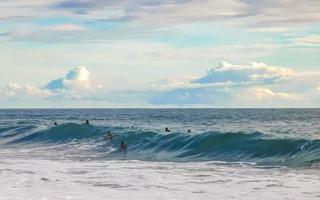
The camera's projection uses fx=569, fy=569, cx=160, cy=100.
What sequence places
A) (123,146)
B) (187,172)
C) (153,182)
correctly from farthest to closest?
(123,146)
(187,172)
(153,182)

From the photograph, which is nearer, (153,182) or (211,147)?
(153,182)

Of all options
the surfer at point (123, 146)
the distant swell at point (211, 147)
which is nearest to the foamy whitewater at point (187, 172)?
the distant swell at point (211, 147)

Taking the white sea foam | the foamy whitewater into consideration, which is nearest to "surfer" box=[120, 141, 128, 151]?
the foamy whitewater

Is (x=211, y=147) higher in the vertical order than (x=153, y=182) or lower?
higher

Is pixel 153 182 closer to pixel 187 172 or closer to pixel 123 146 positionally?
pixel 187 172

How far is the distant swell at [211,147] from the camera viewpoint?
30.3 meters

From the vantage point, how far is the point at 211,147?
36406 mm

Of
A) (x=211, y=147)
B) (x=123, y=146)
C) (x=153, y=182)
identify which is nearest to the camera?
(x=153, y=182)

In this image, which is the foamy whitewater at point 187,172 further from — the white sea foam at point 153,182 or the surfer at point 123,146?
the surfer at point 123,146

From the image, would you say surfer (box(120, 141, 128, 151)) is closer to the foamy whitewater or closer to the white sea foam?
the foamy whitewater

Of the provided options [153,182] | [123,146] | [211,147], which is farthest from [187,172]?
[123,146]

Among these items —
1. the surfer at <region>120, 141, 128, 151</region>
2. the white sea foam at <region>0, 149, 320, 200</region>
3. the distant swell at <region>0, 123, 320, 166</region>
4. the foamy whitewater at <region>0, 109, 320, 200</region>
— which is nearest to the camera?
the white sea foam at <region>0, 149, 320, 200</region>

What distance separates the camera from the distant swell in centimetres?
3028

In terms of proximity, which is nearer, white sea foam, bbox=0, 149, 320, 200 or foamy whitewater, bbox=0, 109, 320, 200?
white sea foam, bbox=0, 149, 320, 200
